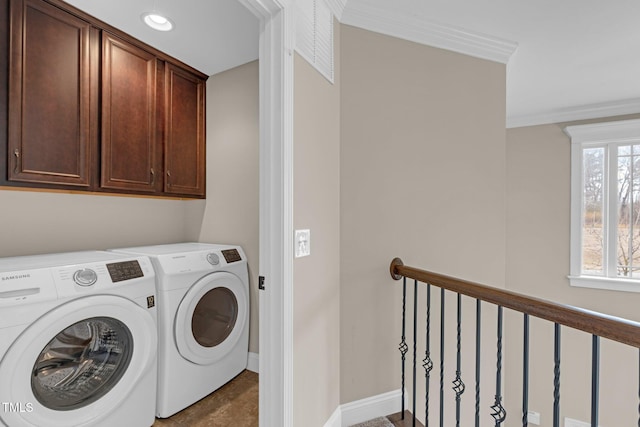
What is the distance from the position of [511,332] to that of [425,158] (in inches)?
102

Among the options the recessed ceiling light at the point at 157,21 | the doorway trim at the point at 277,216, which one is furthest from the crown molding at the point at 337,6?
the recessed ceiling light at the point at 157,21

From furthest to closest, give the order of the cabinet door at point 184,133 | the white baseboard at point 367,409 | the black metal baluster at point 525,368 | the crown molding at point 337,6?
the cabinet door at point 184,133 < the white baseboard at point 367,409 < the crown molding at point 337,6 < the black metal baluster at point 525,368

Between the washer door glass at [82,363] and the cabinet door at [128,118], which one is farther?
the cabinet door at [128,118]

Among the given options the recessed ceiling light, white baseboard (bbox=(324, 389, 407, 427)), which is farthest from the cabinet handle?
white baseboard (bbox=(324, 389, 407, 427))

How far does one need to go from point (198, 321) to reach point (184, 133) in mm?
1397

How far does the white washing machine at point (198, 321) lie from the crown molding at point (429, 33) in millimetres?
1685

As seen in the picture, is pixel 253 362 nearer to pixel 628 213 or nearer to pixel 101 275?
pixel 101 275

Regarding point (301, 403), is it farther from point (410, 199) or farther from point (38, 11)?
point (38, 11)

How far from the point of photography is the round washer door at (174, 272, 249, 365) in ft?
6.20

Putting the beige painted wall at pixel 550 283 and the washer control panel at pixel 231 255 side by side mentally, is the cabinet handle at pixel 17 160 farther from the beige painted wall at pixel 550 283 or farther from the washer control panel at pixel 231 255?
the beige painted wall at pixel 550 283

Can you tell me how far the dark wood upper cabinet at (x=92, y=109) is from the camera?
156cm

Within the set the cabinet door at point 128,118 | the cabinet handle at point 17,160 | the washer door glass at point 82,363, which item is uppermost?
the cabinet door at point 128,118

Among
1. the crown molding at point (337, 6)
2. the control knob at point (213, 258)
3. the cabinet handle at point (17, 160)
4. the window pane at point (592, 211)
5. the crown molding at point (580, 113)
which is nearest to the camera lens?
the cabinet handle at point (17, 160)

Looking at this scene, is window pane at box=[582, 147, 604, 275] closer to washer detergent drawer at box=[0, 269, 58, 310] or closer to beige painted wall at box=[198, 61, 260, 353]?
beige painted wall at box=[198, 61, 260, 353]
